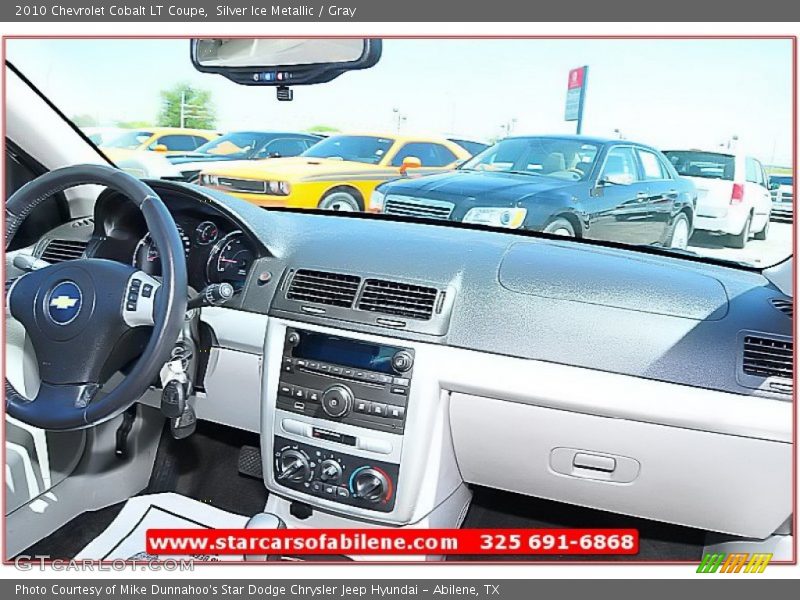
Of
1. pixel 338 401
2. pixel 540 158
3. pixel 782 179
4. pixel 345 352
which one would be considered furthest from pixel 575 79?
pixel 338 401

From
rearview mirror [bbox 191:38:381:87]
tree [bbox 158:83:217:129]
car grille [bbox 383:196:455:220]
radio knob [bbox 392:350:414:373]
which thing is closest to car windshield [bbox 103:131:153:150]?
tree [bbox 158:83:217:129]

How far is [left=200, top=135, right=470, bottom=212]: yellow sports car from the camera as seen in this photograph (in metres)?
2.60

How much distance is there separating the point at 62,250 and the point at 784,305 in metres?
1.99

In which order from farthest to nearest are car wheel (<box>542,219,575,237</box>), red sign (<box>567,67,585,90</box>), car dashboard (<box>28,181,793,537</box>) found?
1. car wheel (<box>542,219,575,237</box>)
2. red sign (<box>567,67,585,90</box>)
3. car dashboard (<box>28,181,793,537</box>)

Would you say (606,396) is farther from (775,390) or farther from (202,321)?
(202,321)

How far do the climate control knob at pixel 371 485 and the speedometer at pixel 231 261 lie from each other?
0.66 m

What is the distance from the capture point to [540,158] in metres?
2.46

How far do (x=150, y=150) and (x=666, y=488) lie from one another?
6.96ft

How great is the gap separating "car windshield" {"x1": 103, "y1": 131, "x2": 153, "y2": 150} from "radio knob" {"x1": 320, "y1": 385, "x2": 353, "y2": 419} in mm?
1267

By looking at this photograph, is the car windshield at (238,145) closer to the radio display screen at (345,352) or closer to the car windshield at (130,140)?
the car windshield at (130,140)

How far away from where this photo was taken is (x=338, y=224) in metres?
2.35

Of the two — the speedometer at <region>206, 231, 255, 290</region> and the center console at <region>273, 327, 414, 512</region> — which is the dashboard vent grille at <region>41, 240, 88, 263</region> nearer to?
the speedometer at <region>206, 231, 255, 290</region>

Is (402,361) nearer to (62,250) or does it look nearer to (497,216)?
(497,216)

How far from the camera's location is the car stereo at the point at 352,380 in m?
1.94
